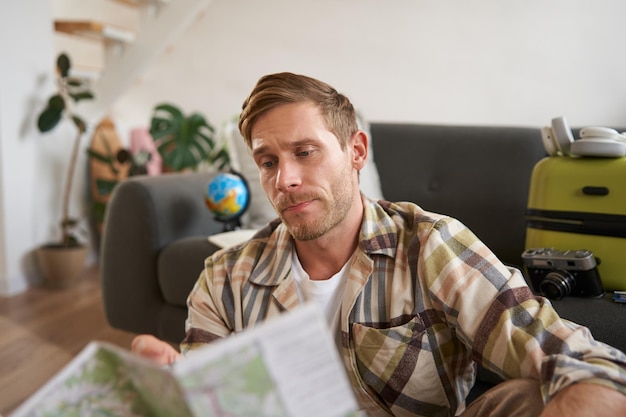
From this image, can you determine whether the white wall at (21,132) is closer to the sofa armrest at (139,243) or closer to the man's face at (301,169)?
the sofa armrest at (139,243)

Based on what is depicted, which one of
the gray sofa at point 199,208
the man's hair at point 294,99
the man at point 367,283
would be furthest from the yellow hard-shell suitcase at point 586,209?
the man's hair at point 294,99

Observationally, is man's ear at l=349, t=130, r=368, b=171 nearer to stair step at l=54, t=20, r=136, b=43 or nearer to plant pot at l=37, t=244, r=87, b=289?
plant pot at l=37, t=244, r=87, b=289

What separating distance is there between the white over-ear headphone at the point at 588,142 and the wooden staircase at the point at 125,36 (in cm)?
263

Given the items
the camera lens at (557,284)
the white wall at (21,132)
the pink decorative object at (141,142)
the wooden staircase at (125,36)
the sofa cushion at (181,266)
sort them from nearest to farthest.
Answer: the camera lens at (557,284) → the sofa cushion at (181,266) → the white wall at (21,132) → the wooden staircase at (125,36) → the pink decorative object at (141,142)

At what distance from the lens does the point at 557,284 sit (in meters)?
1.36

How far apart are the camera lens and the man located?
1.09ft

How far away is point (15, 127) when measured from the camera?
2998 mm

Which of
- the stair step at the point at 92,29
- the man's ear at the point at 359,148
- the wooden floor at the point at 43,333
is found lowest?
the wooden floor at the point at 43,333

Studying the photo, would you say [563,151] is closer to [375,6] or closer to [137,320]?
[137,320]

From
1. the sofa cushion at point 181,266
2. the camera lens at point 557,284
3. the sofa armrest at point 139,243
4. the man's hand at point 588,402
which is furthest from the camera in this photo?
the sofa armrest at point 139,243

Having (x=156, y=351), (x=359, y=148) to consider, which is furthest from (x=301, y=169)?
(x=156, y=351)

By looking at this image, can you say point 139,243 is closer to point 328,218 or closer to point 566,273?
point 328,218

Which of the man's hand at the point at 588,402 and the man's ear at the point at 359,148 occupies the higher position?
the man's ear at the point at 359,148

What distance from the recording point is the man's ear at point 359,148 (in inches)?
48.8
